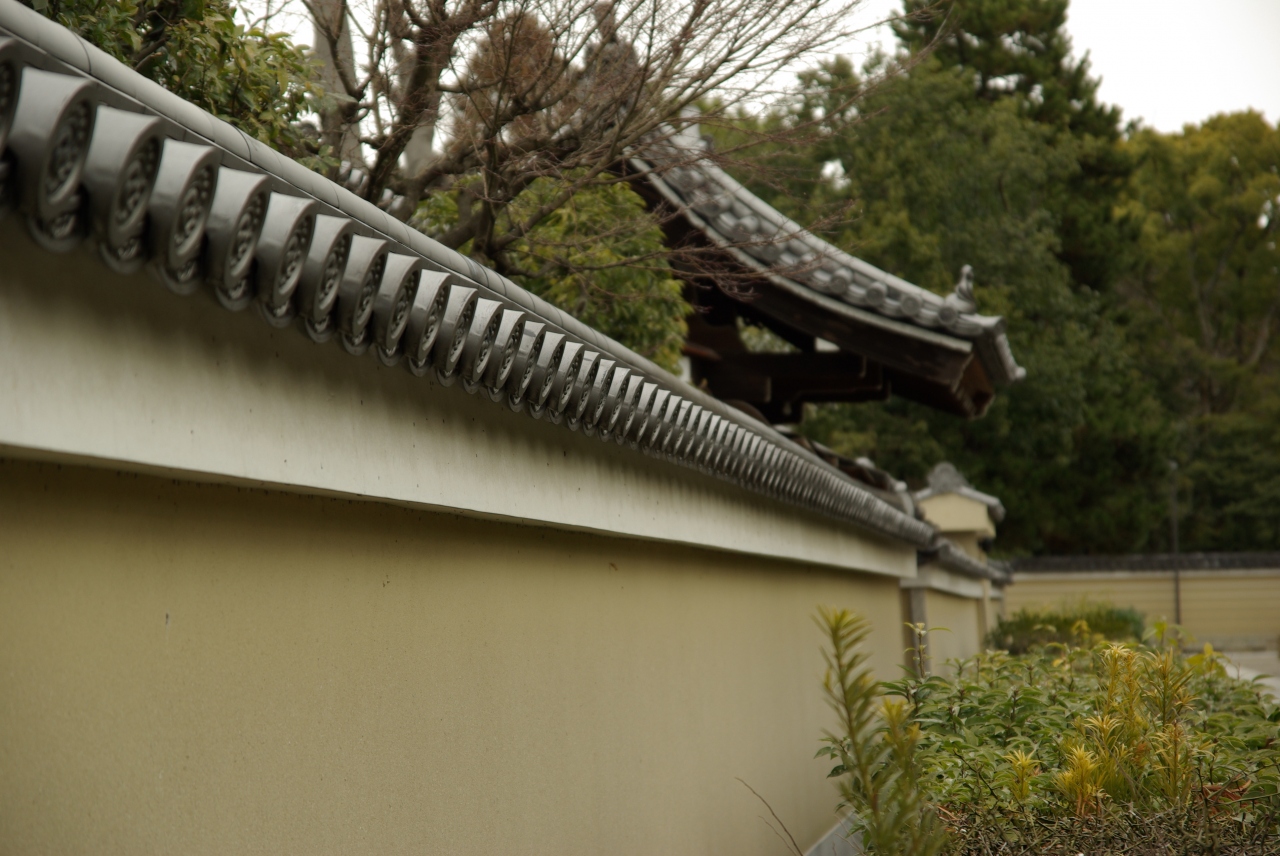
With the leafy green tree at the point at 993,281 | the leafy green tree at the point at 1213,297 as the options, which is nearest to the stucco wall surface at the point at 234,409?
the leafy green tree at the point at 993,281

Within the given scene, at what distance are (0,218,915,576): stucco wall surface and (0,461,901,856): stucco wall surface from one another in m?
0.14

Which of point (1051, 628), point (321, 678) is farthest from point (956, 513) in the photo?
point (321, 678)

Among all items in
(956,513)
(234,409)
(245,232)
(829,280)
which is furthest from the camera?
(956,513)

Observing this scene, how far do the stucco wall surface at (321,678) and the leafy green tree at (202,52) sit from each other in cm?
165

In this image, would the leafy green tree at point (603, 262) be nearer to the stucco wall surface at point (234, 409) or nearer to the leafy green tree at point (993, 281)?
the stucco wall surface at point (234, 409)

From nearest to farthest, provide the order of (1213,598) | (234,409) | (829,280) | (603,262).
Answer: (234,409) < (603,262) < (829,280) < (1213,598)

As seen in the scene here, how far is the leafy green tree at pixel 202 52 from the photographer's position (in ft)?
11.0

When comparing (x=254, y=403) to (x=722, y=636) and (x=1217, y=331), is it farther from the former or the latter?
(x=1217, y=331)

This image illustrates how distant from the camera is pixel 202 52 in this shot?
12.4 feet

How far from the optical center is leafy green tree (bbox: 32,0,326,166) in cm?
335

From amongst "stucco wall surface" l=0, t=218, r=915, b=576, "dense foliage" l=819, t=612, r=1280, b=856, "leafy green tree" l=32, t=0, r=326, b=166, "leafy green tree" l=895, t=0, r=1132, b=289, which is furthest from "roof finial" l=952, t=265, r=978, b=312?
"leafy green tree" l=895, t=0, r=1132, b=289

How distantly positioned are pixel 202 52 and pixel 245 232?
2.20m

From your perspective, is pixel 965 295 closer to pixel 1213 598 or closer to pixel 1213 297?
pixel 1213 598

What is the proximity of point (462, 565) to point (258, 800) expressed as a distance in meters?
1.07
